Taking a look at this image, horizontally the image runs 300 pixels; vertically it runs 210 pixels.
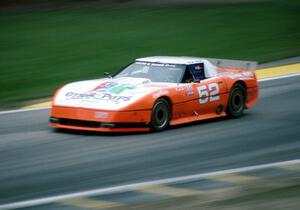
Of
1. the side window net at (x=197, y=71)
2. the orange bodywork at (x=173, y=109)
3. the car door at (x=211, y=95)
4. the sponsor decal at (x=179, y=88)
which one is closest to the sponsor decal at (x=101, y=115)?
the orange bodywork at (x=173, y=109)

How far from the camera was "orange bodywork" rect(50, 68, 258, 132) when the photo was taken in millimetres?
11305

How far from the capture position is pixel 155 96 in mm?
11617

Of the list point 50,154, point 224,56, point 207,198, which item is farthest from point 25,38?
point 207,198

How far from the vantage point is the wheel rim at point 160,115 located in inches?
461

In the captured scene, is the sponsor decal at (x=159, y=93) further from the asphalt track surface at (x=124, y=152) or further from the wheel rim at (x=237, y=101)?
the wheel rim at (x=237, y=101)

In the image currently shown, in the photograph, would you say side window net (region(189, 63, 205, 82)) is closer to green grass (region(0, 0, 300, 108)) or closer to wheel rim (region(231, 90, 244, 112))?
wheel rim (region(231, 90, 244, 112))

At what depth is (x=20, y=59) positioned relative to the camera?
1986cm

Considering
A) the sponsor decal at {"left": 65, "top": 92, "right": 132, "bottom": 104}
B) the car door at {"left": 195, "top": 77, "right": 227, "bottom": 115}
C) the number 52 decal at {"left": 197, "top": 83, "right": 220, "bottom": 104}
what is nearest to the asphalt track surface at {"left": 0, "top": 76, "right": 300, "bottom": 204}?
the car door at {"left": 195, "top": 77, "right": 227, "bottom": 115}

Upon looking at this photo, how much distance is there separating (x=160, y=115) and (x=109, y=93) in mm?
867

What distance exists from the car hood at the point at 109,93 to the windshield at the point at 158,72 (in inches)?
9.7

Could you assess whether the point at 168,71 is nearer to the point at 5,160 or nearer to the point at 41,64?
the point at 5,160

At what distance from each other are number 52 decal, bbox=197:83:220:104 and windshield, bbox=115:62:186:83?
1.44 feet

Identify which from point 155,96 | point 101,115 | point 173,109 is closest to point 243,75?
point 173,109

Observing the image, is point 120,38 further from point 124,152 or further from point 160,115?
point 124,152
